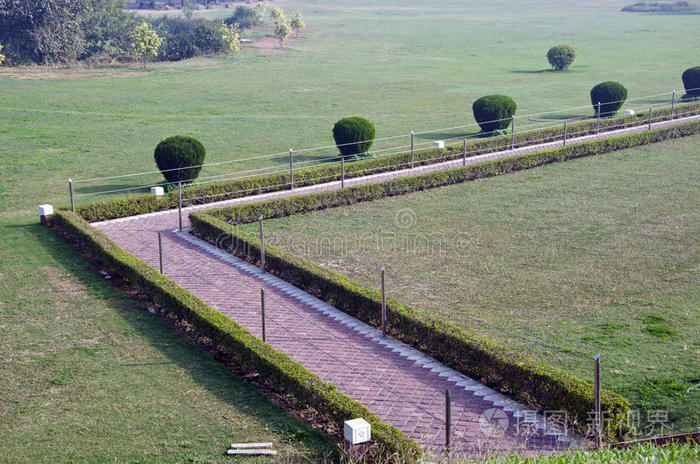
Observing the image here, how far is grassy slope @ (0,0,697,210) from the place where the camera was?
27.3 metres

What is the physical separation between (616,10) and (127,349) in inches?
4319

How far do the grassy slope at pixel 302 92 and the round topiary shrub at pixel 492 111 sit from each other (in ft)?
6.67

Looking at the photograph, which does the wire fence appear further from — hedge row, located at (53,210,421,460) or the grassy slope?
hedge row, located at (53,210,421,460)

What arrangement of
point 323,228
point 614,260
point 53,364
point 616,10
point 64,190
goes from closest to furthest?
point 53,364 → point 614,260 → point 323,228 → point 64,190 → point 616,10

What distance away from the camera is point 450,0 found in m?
134

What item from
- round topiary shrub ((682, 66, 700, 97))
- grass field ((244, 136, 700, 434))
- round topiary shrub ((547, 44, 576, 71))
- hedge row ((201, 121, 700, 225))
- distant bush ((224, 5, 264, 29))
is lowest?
grass field ((244, 136, 700, 434))

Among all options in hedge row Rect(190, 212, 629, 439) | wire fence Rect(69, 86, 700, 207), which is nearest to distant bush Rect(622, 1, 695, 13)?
wire fence Rect(69, 86, 700, 207)

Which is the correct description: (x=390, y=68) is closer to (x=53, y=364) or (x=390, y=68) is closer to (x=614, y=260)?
(x=614, y=260)

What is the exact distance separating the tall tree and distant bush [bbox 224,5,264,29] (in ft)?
83.5

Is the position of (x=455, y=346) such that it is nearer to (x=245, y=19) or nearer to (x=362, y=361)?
(x=362, y=361)

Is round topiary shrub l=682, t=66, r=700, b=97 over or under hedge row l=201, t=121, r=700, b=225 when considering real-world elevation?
over

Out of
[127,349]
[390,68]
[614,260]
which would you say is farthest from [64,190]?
[390,68]

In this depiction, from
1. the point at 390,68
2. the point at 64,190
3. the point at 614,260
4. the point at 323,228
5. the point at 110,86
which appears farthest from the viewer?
the point at 390,68

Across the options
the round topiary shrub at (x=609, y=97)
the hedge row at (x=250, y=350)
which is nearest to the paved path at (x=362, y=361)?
the hedge row at (x=250, y=350)
